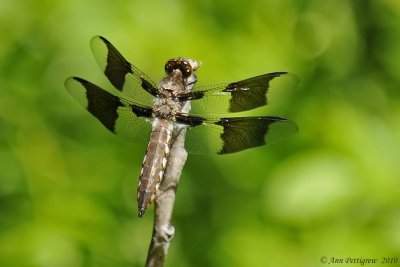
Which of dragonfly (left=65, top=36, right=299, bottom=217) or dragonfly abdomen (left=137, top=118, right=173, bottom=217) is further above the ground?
dragonfly (left=65, top=36, right=299, bottom=217)

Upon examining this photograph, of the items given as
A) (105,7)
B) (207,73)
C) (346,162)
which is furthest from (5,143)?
(346,162)

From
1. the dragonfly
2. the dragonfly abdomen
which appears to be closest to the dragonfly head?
the dragonfly

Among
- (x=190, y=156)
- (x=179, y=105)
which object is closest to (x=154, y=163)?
(x=179, y=105)

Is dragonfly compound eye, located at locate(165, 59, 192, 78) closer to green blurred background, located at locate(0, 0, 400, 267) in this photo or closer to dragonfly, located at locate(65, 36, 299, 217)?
dragonfly, located at locate(65, 36, 299, 217)

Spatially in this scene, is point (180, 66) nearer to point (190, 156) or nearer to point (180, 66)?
point (180, 66)

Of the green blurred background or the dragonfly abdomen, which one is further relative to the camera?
the green blurred background

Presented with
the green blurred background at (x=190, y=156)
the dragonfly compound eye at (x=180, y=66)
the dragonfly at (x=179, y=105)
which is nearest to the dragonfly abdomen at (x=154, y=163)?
the dragonfly at (x=179, y=105)

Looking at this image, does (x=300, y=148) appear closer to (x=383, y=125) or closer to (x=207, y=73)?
(x=383, y=125)
